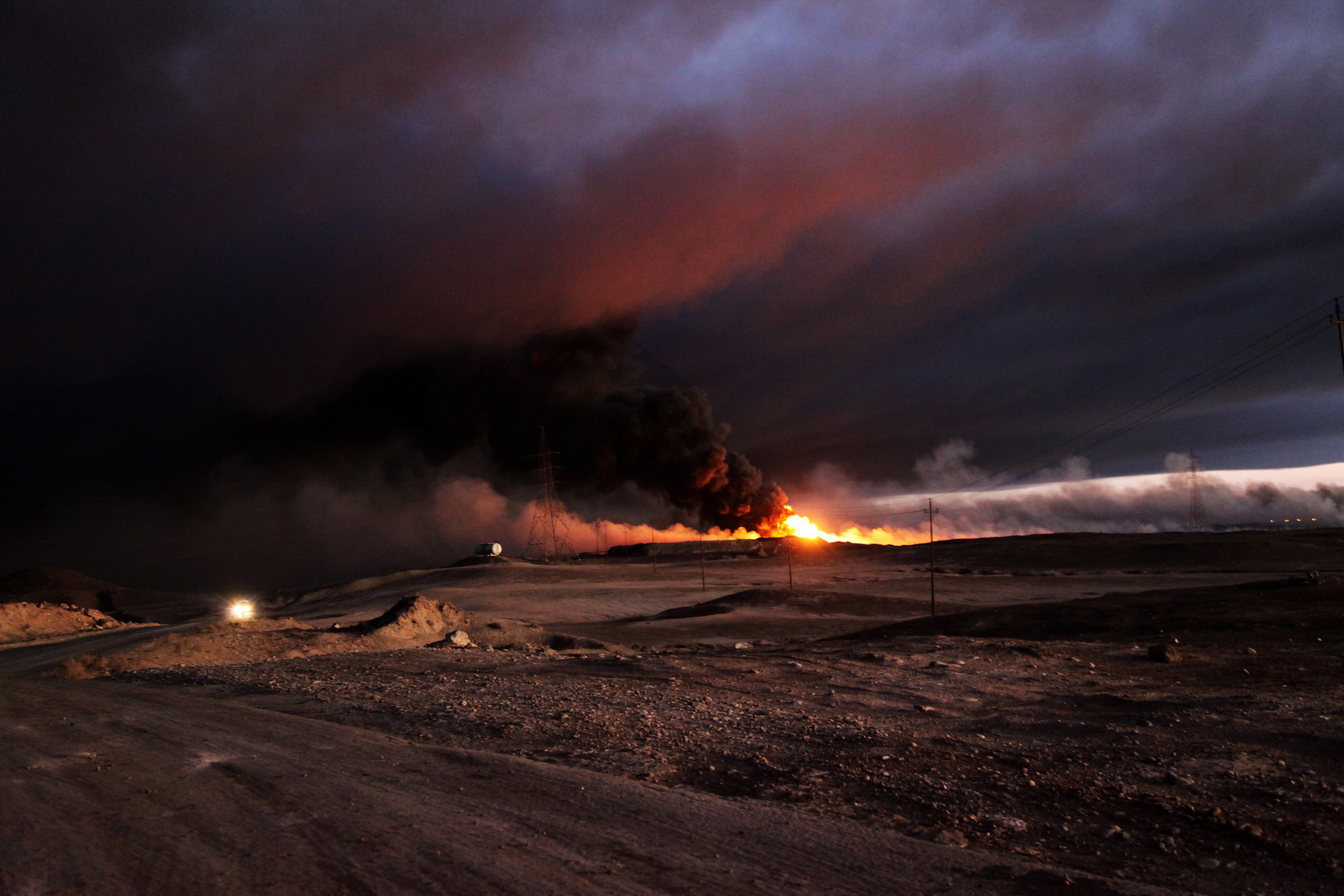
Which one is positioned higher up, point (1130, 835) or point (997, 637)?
point (1130, 835)

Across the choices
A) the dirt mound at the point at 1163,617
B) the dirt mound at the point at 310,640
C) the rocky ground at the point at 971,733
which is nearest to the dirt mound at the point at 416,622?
the dirt mound at the point at 310,640

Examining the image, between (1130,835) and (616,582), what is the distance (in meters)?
76.6

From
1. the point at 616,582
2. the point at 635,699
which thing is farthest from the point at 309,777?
the point at 616,582

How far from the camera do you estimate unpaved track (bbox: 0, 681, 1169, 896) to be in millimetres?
5836

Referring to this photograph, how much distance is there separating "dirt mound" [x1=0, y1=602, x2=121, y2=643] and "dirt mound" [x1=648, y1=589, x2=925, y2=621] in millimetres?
38899

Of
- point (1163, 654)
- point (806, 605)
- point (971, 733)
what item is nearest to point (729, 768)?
point (971, 733)

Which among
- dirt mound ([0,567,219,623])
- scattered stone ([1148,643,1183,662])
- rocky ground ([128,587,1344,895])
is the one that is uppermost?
rocky ground ([128,587,1344,895])

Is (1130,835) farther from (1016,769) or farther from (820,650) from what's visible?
(820,650)

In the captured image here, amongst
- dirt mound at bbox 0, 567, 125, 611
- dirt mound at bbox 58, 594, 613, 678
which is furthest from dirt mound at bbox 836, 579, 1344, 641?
dirt mound at bbox 0, 567, 125, 611

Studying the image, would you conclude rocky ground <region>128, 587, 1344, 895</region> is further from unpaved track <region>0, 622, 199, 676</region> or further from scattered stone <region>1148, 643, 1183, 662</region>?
unpaved track <region>0, 622, 199, 676</region>

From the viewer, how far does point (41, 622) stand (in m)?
52.3

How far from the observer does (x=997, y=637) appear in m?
26.3

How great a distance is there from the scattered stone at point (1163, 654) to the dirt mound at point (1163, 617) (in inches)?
Result: 209

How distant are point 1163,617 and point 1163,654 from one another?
32.5 feet
